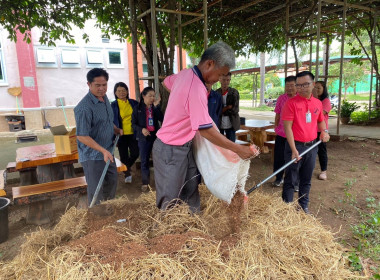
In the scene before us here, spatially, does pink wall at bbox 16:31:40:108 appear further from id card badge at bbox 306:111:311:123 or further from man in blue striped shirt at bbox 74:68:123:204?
id card badge at bbox 306:111:311:123

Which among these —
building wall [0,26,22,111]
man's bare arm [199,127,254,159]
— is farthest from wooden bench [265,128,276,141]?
building wall [0,26,22,111]

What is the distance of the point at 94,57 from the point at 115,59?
3.75 feet

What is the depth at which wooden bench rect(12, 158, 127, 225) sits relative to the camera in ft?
10.0

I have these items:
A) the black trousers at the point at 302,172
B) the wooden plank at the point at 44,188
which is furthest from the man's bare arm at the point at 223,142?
the wooden plank at the point at 44,188

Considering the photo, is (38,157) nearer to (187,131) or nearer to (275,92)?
(187,131)

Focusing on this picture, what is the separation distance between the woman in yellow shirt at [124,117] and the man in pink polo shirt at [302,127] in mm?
2519

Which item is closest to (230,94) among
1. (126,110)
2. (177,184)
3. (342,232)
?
(126,110)

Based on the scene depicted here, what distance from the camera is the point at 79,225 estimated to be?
6.51 feet

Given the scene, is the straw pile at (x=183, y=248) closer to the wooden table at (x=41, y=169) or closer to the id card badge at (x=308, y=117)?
the id card badge at (x=308, y=117)

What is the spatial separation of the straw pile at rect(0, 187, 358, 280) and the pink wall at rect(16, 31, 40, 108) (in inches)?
491

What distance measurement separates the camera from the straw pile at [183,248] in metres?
1.45

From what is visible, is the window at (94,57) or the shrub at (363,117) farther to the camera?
the window at (94,57)

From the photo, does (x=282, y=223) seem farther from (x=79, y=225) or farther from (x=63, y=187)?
(x=63, y=187)

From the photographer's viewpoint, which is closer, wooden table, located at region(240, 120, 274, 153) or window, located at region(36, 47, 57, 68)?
wooden table, located at region(240, 120, 274, 153)
